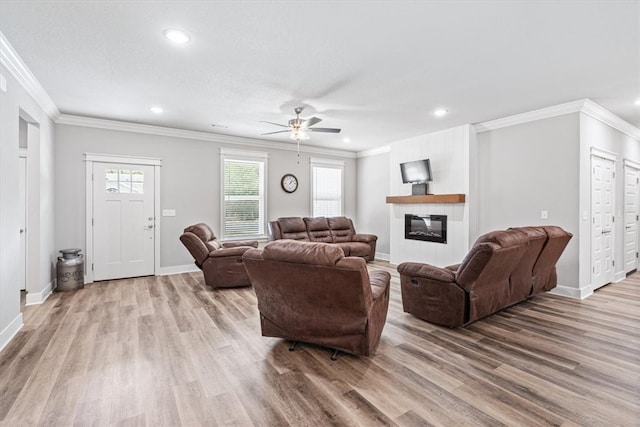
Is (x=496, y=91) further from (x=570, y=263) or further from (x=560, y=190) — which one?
(x=570, y=263)

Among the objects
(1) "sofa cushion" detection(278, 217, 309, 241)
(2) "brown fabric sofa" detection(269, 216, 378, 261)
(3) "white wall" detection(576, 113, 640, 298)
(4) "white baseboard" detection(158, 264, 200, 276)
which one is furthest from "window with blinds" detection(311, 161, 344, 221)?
(3) "white wall" detection(576, 113, 640, 298)

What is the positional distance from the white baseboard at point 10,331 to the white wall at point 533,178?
6.42 metres

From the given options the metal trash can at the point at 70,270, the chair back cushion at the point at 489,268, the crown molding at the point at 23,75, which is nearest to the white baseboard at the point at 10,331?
the metal trash can at the point at 70,270

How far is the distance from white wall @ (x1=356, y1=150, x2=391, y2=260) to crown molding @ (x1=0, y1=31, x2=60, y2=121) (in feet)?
20.3

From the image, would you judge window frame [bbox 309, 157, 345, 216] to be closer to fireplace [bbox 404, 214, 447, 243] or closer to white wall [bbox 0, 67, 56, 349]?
fireplace [bbox 404, 214, 447, 243]

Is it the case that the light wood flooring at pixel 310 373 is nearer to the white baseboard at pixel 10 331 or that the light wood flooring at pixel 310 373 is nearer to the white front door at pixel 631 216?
the white baseboard at pixel 10 331

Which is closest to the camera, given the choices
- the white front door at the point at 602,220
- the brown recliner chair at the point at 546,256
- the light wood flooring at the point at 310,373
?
the light wood flooring at the point at 310,373

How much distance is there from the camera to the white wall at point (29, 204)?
2885 mm

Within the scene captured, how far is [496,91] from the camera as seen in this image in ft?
12.7

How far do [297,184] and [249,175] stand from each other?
1.20m

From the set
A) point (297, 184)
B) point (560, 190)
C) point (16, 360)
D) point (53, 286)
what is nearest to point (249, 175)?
point (297, 184)

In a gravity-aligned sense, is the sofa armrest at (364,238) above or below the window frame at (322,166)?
below

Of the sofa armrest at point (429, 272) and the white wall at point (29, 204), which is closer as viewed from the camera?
the white wall at point (29, 204)

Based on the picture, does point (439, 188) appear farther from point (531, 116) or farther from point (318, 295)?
point (318, 295)
